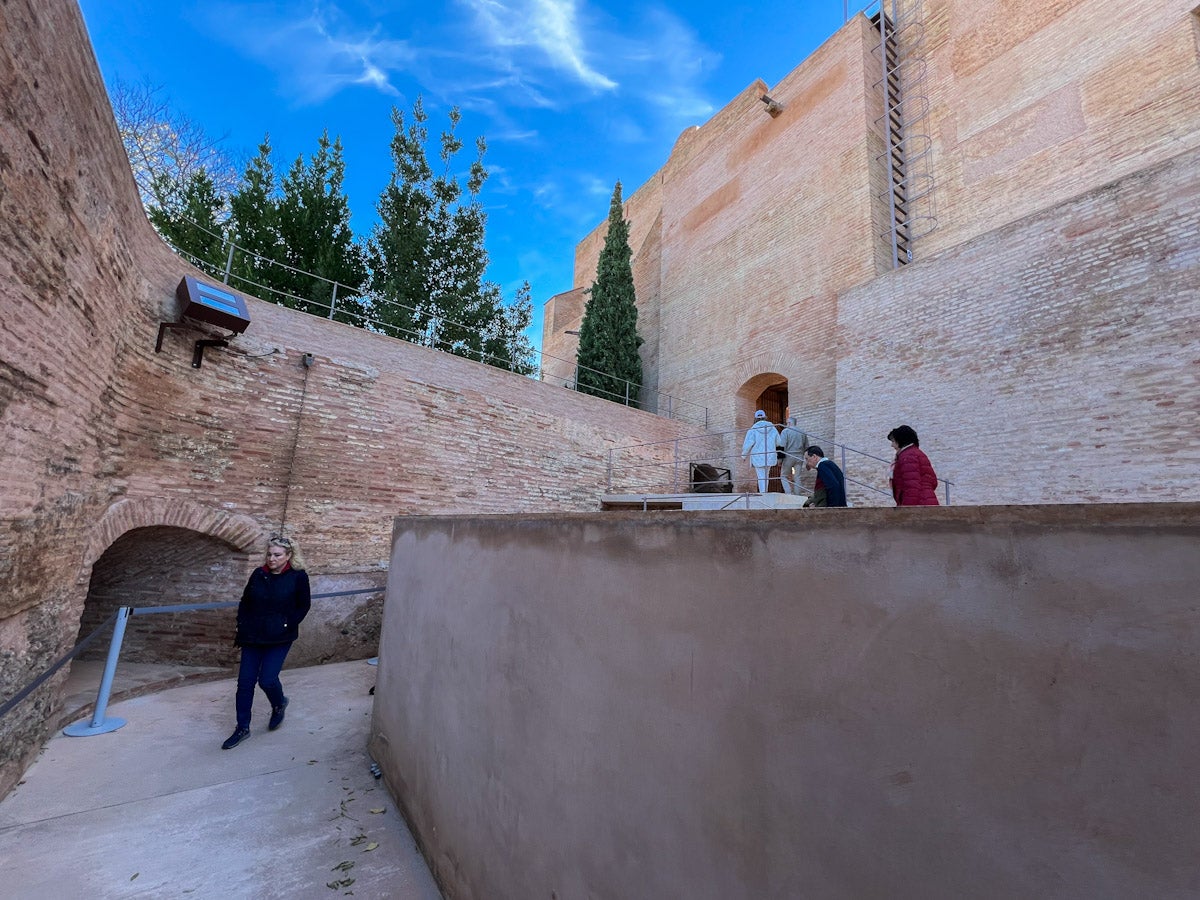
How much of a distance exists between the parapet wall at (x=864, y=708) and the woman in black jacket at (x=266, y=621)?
9.46 ft

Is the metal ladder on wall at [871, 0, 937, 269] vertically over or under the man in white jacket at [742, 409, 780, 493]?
over

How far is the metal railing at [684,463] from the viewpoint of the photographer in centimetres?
883

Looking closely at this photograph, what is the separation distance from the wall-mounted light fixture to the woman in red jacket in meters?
6.47

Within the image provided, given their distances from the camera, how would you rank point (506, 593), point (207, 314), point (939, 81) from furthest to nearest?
point (939, 81), point (207, 314), point (506, 593)

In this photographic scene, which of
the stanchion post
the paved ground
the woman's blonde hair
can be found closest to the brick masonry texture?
the paved ground

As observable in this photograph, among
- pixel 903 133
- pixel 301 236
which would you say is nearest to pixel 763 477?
pixel 903 133

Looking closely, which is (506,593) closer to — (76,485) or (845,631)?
(845,631)

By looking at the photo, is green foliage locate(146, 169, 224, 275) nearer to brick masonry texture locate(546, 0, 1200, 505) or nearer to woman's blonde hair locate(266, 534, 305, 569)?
woman's blonde hair locate(266, 534, 305, 569)

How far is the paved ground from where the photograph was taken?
253 centimetres

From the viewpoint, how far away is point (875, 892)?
938mm

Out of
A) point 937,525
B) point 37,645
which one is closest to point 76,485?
point 37,645

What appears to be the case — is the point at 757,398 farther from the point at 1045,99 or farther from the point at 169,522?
the point at 169,522

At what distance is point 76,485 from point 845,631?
5407 millimetres

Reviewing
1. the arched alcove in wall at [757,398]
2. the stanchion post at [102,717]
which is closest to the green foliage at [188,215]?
the stanchion post at [102,717]
